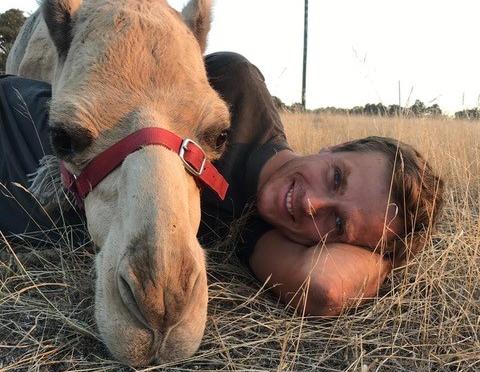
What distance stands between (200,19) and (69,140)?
1395 millimetres

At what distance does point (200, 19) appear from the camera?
3.59 m

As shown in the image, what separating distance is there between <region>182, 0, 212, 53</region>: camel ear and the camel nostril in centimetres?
199

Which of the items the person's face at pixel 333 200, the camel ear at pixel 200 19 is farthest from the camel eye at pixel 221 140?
the camel ear at pixel 200 19

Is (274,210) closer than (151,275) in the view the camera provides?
No

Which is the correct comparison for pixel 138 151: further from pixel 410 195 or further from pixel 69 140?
pixel 410 195

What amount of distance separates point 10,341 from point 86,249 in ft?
3.54

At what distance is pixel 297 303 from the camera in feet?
10.2

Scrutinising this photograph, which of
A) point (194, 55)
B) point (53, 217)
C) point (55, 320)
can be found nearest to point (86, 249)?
point (53, 217)

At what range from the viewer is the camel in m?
2.05

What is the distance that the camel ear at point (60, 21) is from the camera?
10.3 feet

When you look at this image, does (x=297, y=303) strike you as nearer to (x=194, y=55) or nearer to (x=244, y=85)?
(x=194, y=55)

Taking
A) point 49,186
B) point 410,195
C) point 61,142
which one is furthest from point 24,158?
point 410,195

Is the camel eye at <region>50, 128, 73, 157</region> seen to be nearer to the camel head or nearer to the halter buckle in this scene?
the camel head

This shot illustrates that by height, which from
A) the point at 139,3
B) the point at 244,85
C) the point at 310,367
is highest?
the point at 139,3
